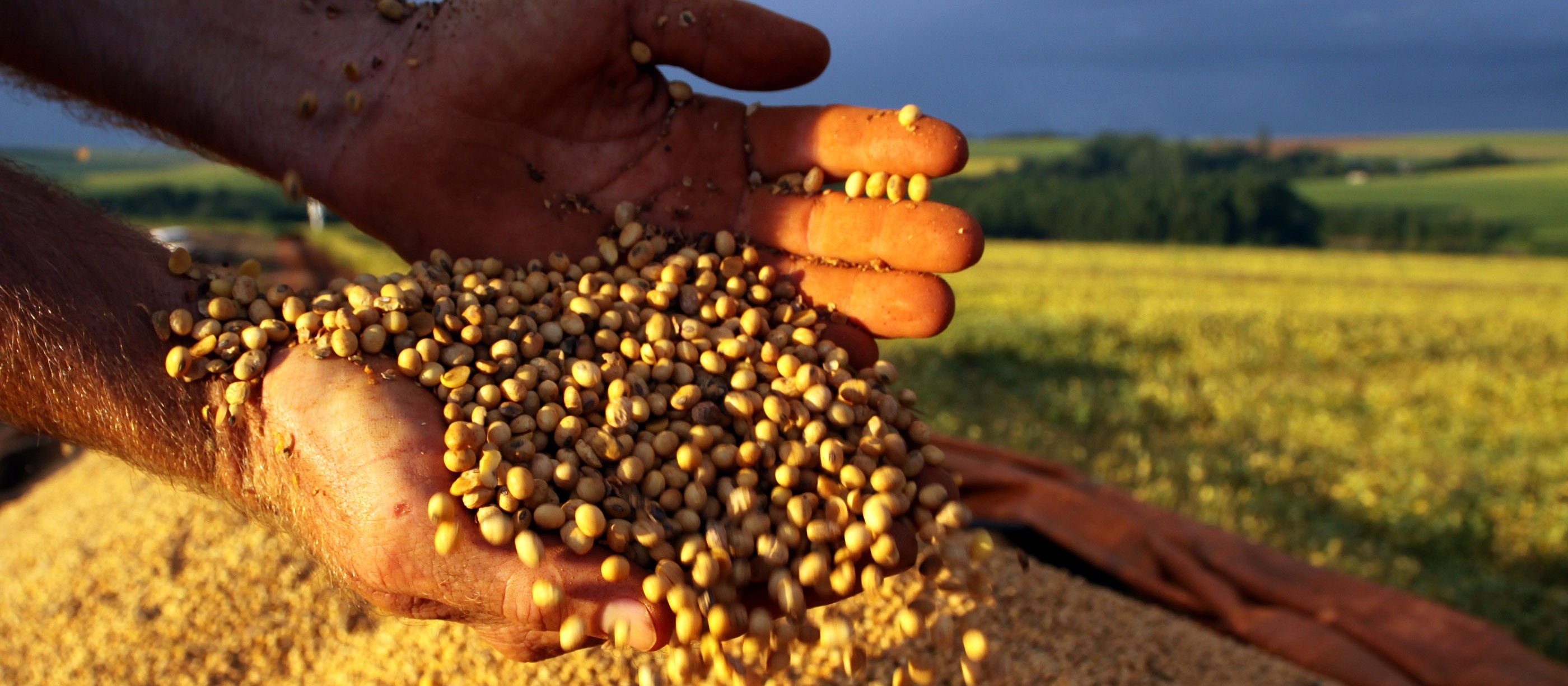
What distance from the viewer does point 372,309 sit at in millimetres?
2051

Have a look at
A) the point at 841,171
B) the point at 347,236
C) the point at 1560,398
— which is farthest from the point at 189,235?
the point at 1560,398

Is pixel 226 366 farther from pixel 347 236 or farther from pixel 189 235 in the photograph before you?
pixel 347 236

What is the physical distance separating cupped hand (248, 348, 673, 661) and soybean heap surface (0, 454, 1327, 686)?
59cm

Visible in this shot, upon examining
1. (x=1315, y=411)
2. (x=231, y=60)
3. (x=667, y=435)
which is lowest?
(x=1315, y=411)

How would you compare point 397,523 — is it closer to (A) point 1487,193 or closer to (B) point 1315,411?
(B) point 1315,411

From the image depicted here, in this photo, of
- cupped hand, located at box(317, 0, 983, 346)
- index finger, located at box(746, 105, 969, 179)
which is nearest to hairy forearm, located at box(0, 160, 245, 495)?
cupped hand, located at box(317, 0, 983, 346)

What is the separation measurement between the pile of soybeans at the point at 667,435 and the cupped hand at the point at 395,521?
3 cm

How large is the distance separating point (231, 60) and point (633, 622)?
1983 millimetres

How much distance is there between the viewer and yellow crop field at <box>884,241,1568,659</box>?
5.09 m

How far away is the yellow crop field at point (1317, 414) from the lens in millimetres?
5086

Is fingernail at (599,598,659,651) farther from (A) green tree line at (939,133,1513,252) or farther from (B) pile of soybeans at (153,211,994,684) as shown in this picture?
(A) green tree line at (939,133,1513,252)

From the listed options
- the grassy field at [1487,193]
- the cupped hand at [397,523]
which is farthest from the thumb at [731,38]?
the grassy field at [1487,193]

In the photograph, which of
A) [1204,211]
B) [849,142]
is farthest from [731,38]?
[1204,211]

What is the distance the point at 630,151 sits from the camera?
8.68 ft
